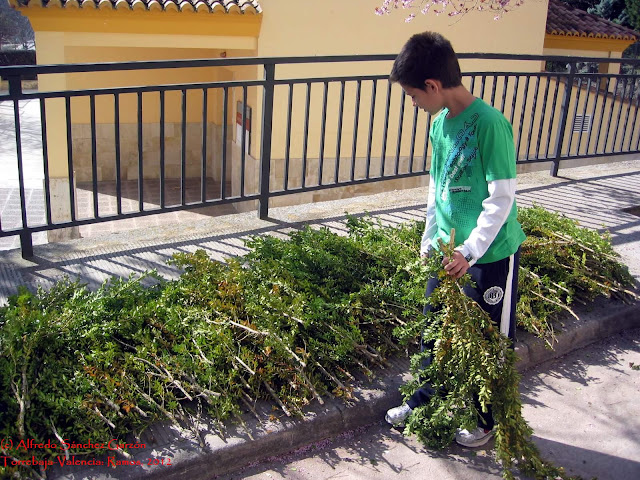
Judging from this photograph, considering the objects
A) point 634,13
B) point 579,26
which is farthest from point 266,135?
point 634,13

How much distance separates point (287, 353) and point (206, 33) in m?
12.0

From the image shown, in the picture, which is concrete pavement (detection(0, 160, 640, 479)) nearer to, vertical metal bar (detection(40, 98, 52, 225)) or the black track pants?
the black track pants

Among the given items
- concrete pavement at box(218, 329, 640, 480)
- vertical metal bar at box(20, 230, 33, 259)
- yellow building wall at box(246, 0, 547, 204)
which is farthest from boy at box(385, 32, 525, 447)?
yellow building wall at box(246, 0, 547, 204)

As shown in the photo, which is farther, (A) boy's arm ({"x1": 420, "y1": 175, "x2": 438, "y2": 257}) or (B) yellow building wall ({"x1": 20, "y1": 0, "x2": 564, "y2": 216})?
(B) yellow building wall ({"x1": 20, "y1": 0, "x2": 564, "y2": 216})

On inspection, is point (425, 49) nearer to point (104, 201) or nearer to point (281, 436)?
point (281, 436)

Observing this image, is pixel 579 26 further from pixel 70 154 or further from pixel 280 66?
pixel 70 154

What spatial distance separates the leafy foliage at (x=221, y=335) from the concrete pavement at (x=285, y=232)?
98 millimetres

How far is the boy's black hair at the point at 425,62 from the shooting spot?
9.05 feet

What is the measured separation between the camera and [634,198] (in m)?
6.89

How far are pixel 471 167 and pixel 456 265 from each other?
1.39 ft

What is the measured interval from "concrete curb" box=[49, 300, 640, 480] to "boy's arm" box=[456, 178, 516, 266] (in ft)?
3.08

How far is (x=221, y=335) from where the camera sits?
3.30 m

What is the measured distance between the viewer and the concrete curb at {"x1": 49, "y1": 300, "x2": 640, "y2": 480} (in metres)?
2.75

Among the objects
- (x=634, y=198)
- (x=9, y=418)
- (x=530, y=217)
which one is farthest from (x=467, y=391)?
(x=634, y=198)
